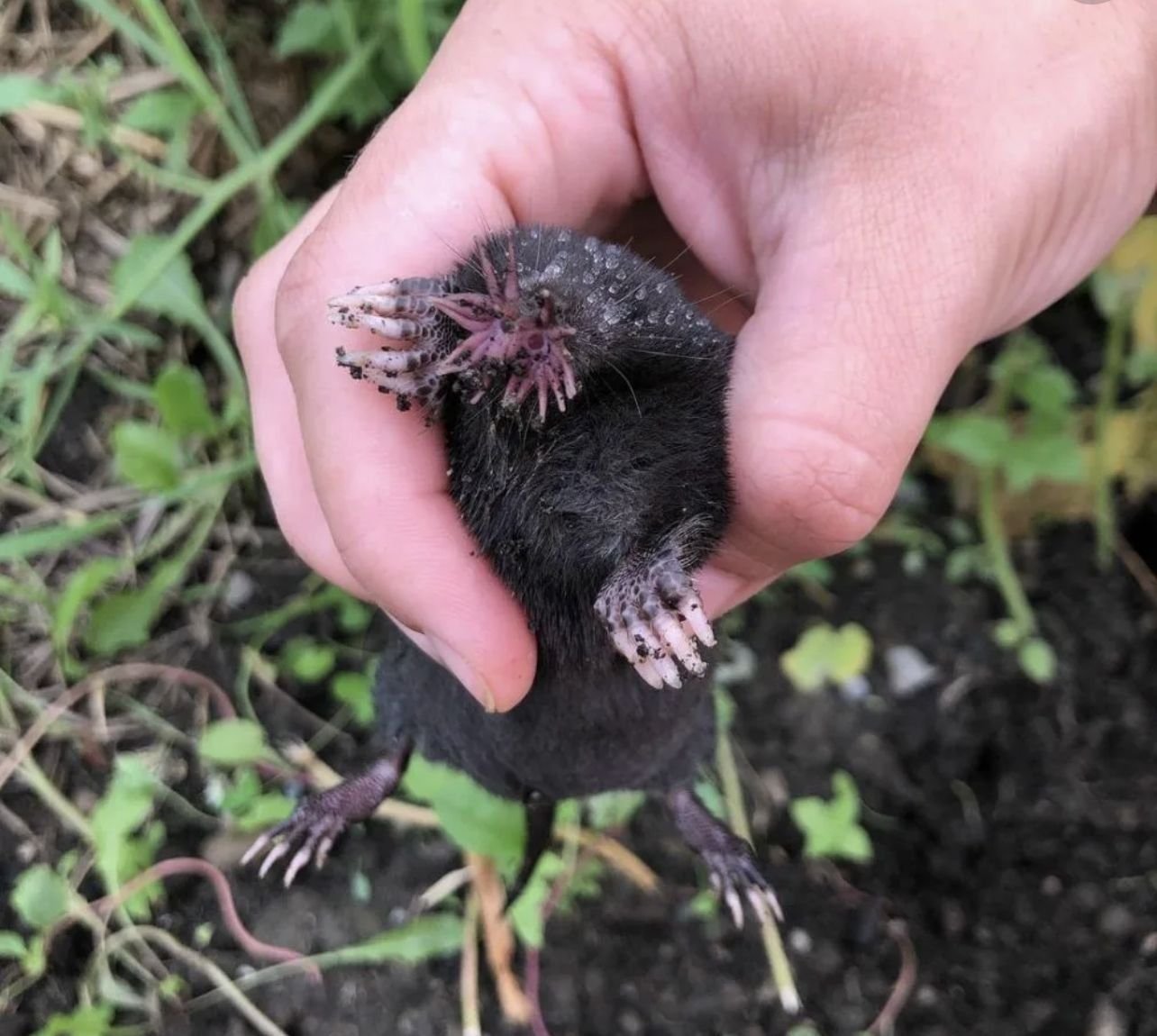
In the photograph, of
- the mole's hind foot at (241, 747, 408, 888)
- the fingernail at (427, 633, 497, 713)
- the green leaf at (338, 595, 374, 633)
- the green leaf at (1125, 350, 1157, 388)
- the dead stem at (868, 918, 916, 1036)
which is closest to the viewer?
the fingernail at (427, 633, 497, 713)

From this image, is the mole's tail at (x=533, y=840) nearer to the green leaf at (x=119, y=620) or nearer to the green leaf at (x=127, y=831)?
the green leaf at (x=127, y=831)

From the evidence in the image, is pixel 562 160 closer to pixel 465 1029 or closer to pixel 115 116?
pixel 115 116

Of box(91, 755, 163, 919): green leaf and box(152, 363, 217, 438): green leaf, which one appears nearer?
box(91, 755, 163, 919): green leaf

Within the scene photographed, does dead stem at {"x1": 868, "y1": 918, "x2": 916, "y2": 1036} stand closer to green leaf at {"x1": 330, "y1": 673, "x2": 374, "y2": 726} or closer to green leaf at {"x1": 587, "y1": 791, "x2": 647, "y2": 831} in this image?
green leaf at {"x1": 587, "y1": 791, "x2": 647, "y2": 831}

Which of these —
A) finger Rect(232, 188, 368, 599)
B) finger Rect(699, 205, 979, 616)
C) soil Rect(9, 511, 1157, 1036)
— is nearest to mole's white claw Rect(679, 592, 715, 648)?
finger Rect(699, 205, 979, 616)

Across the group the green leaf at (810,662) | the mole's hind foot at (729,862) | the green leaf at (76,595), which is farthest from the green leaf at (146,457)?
the green leaf at (810,662)

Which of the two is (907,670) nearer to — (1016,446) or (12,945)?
(1016,446)

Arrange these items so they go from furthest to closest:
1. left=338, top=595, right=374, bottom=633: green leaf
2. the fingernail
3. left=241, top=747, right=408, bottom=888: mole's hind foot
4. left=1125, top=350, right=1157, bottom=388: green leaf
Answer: left=338, top=595, right=374, bottom=633: green leaf < left=1125, top=350, right=1157, bottom=388: green leaf < left=241, top=747, right=408, bottom=888: mole's hind foot < the fingernail
